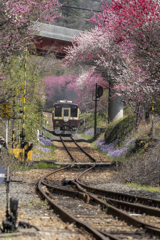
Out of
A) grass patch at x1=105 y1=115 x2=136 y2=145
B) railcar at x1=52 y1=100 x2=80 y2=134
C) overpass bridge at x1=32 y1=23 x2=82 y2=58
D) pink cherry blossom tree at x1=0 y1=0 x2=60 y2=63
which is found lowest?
grass patch at x1=105 y1=115 x2=136 y2=145

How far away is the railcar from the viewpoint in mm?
33594

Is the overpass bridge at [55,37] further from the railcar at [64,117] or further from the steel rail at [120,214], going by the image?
the steel rail at [120,214]

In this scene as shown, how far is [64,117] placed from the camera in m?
33.5

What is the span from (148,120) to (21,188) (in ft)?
38.1

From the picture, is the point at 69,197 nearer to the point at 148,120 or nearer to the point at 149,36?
the point at 149,36

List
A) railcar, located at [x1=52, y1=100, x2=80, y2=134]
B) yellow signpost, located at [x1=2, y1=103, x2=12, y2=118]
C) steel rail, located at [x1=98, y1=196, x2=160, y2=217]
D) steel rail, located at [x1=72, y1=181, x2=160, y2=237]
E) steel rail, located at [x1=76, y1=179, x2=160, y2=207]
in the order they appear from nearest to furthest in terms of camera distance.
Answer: steel rail, located at [x1=72, y1=181, x2=160, y2=237] → steel rail, located at [x1=98, y1=196, x2=160, y2=217] → steel rail, located at [x1=76, y1=179, x2=160, y2=207] → yellow signpost, located at [x1=2, y1=103, x2=12, y2=118] → railcar, located at [x1=52, y1=100, x2=80, y2=134]

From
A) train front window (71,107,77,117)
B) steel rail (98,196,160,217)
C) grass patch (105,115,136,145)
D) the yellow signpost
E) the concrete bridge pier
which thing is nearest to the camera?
steel rail (98,196,160,217)

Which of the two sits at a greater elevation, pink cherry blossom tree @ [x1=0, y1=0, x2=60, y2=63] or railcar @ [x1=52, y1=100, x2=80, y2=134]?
pink cherry blossom tree @ [x1=0, y1=0, x2=60, y2=63]

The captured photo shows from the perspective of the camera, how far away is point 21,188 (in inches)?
381

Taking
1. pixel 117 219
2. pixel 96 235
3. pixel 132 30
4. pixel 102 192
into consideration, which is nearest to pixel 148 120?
pixel 132 30

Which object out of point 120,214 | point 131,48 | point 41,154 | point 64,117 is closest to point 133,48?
point 131,48

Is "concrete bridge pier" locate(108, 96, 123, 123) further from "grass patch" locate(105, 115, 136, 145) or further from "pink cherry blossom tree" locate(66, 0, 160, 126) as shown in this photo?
"grass patch" locate(105, 115, 136, 145)

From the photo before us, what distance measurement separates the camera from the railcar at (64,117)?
110 feet

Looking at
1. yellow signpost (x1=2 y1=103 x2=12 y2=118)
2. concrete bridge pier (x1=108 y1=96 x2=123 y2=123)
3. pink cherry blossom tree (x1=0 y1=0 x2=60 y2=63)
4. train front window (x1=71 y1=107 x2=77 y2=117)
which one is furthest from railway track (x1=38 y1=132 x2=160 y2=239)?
train front window (x1=71 y1=107 x2=77 y2=117)
